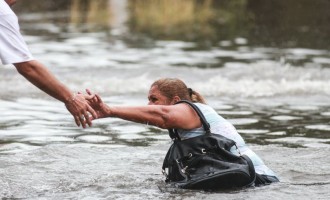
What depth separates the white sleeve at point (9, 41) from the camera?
725 centimetres

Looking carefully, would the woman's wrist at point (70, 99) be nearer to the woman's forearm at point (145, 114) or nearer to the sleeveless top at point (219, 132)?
the woman's forearm at point (145, 114)

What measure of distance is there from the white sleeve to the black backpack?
1.72 meters

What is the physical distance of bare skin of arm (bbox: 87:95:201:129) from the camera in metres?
7.75

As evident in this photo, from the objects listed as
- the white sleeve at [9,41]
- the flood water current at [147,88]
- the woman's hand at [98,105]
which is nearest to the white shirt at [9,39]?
the white sleeve at [9,41]

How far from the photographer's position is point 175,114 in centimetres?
797

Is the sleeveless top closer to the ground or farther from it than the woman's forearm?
closer to the ground

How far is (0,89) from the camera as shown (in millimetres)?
15734

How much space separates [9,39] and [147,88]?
8.70m

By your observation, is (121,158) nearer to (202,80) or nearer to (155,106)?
(155,106)

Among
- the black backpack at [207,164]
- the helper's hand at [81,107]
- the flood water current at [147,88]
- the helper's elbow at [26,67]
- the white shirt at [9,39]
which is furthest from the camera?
the flood water current at [147,88]

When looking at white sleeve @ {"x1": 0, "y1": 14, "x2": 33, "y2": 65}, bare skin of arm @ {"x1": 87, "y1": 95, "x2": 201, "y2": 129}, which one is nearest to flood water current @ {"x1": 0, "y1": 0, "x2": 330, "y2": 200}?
bare skin of arm @ {"x1": 87, "y1": 95, "x2": 201, "y2": 129}

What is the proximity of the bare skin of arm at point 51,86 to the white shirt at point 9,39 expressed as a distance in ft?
0.58

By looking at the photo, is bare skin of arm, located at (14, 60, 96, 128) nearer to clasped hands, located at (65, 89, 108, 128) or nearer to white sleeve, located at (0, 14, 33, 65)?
clasped hands, located at (65, 89, 108, 128)

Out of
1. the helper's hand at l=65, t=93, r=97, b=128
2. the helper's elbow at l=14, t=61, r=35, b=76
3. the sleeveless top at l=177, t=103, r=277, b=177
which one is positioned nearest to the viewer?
the helper's elbow at l=14, t=61, r=35, b=76
